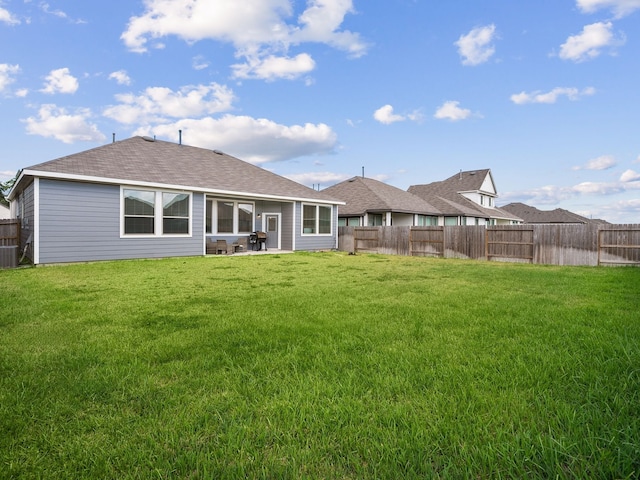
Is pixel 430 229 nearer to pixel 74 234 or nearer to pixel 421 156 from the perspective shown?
pixel 421 156

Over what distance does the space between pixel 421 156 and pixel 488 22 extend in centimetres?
999

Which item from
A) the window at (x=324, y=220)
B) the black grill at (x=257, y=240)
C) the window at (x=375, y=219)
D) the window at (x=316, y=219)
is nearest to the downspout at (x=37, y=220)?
the black grill at (x=257, y=240)

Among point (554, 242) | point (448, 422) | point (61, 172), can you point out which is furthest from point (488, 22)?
point (61, 172)

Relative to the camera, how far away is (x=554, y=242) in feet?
46.4

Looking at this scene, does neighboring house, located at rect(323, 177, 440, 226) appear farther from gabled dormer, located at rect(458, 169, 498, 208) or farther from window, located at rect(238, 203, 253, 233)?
gabled dormer, located at rect(458, 169, 498, 208)

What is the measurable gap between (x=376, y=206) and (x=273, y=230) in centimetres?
816

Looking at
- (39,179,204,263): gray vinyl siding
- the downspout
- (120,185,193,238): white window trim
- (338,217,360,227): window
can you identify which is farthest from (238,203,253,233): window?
(338,217,360,227): window

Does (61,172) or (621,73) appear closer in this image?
(61,172)

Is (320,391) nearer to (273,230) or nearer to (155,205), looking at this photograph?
(155,205)

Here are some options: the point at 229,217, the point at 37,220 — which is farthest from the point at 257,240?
the point at 37,220

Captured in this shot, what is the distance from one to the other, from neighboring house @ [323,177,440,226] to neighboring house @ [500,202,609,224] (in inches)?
1035

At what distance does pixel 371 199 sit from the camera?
25000mm

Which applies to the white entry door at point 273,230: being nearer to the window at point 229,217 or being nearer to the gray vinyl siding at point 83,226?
the window at point 229,217

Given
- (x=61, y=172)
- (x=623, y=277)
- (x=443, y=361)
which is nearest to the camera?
(x=443, y=361)
